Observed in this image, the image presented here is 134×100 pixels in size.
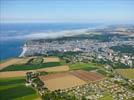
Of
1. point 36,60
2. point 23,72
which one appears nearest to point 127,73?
point 23,72

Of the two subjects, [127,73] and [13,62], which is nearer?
[127,73]

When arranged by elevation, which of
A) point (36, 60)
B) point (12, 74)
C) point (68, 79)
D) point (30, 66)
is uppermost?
point (36, 60)

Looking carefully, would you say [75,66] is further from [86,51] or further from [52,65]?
[86,51]

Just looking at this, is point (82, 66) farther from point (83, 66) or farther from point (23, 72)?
point (23, 72)

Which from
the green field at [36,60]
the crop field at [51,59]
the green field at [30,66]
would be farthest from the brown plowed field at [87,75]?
the green field at [36,60]

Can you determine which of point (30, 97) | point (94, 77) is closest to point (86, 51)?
point (94, 77)
